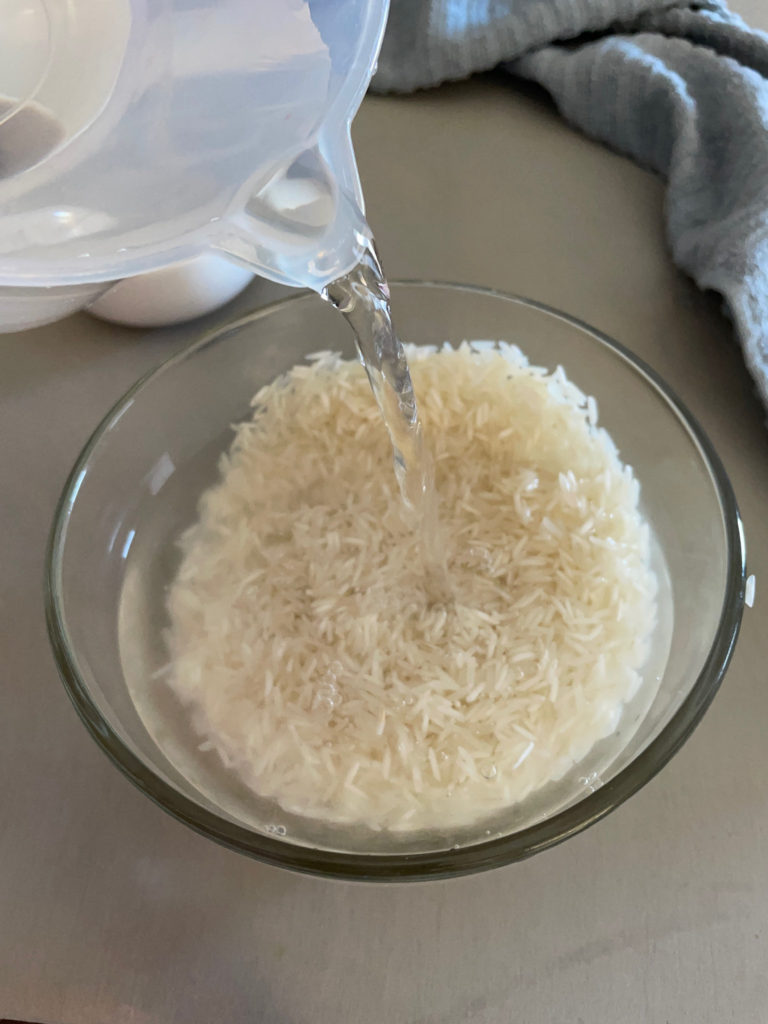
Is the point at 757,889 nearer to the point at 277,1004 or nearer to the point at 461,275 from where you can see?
the point at 277,1004

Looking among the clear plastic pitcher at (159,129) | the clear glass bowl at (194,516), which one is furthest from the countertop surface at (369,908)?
the clear plastic pitcher at (159,129)

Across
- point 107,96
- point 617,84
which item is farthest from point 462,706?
point 617,84

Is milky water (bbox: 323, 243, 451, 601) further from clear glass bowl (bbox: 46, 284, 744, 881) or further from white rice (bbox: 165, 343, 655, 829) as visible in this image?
clear glass bowl (bbox: 46, 284, 744, 881)

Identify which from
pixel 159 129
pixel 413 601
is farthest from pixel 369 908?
pixel 159 129

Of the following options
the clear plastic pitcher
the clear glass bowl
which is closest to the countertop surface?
the clear glass bowl

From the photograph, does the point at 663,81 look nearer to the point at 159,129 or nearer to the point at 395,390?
the point at 395,390
